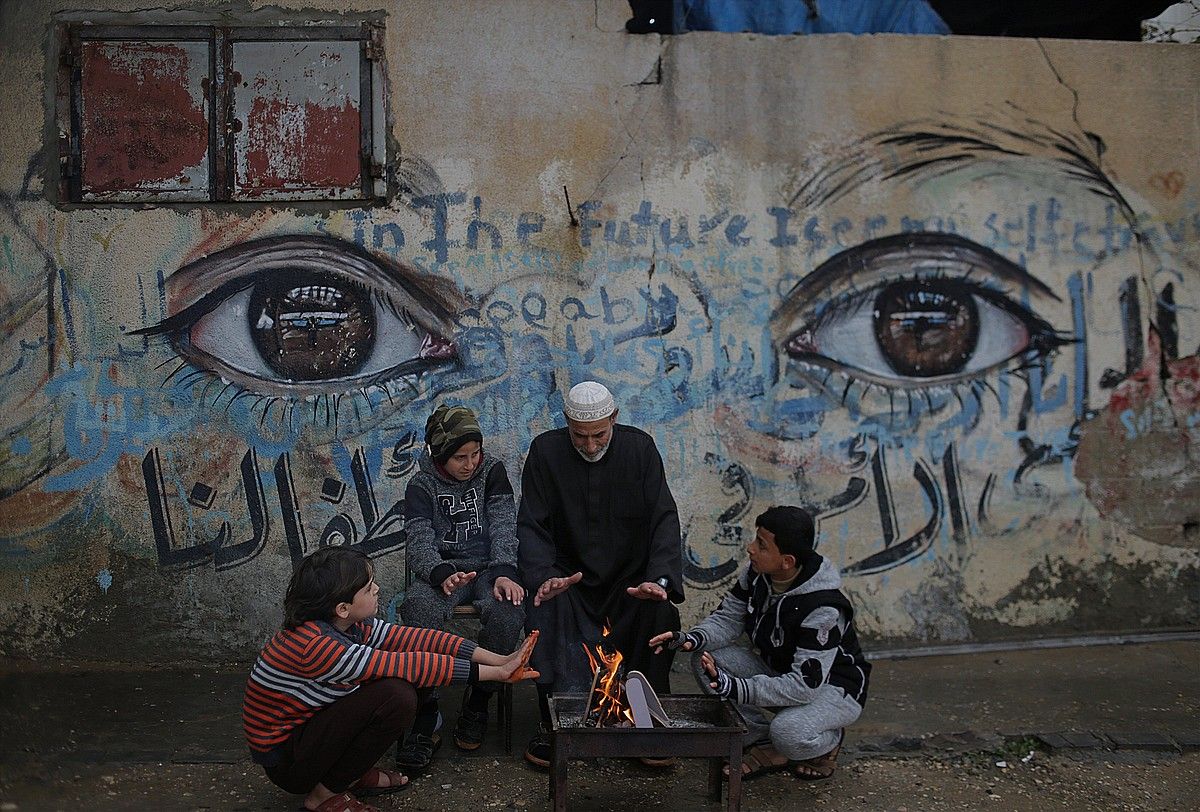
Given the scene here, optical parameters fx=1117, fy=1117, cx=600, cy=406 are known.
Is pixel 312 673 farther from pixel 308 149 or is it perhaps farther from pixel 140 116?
pixel 140 116

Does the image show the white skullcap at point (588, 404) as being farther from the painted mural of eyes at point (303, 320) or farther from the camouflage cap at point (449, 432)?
the painted mural of eyes at point (303, 320)

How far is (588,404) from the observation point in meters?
4.47

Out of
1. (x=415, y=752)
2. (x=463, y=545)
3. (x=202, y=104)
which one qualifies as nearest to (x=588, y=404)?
(x=463, y=545)

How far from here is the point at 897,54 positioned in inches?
225

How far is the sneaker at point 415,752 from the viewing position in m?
4.23

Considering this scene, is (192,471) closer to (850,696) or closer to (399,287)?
(399,287)

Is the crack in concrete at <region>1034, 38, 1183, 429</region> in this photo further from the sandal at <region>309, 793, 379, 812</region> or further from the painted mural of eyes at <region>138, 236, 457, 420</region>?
the sandal at <region>309, 793, 379, 812</region>

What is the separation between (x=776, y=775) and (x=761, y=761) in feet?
0.33

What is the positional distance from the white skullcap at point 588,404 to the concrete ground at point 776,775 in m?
1.36

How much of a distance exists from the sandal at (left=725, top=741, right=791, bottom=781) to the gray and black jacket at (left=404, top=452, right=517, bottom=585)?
1209 mm

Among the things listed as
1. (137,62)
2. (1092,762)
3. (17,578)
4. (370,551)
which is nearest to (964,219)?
(1092,762)

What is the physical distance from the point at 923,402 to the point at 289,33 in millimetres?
3702

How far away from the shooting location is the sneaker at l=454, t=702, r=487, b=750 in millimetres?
4473

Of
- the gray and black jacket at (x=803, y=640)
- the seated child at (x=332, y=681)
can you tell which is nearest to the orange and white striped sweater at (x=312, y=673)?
the seated child at (x=332, y=681)
